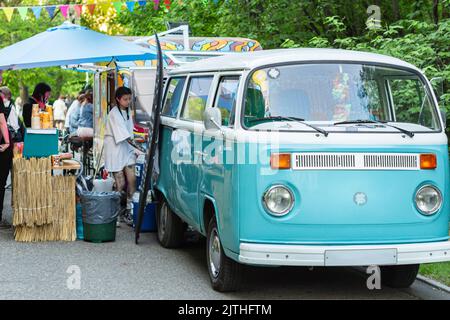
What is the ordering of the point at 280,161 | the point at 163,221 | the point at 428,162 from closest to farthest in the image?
the point at 280,161 → the point at 428,162 → the point at 163,221

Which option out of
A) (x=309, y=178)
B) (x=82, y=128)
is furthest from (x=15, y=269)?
(x=82, y=128)

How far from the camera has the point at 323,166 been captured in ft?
22.5

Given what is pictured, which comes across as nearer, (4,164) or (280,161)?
(280,161)

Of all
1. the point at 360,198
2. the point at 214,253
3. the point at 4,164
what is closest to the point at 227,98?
the point at 214,253

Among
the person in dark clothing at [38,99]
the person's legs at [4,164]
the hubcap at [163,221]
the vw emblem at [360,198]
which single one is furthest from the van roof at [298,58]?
the person in dark clothing at [38,99]

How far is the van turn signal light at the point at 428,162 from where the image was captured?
280 inches

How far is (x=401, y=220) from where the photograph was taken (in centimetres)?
702

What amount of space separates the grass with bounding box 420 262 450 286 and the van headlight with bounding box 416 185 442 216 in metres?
1.10

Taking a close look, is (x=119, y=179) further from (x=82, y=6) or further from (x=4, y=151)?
(x=82, y=6)

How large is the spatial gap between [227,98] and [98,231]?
340 centimetres

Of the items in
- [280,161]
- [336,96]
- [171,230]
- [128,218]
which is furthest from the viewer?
[128,218]

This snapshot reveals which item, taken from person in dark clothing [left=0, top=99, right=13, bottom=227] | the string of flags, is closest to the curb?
person in dark clothing [left=0, top=99, right=13, bottom=227]

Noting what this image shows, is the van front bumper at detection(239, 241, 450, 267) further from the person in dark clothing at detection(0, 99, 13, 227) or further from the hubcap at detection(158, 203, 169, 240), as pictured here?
the person in dark clothing at detection(0, 99, 13, 227)

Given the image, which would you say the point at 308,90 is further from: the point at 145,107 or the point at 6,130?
the point at 145,107
